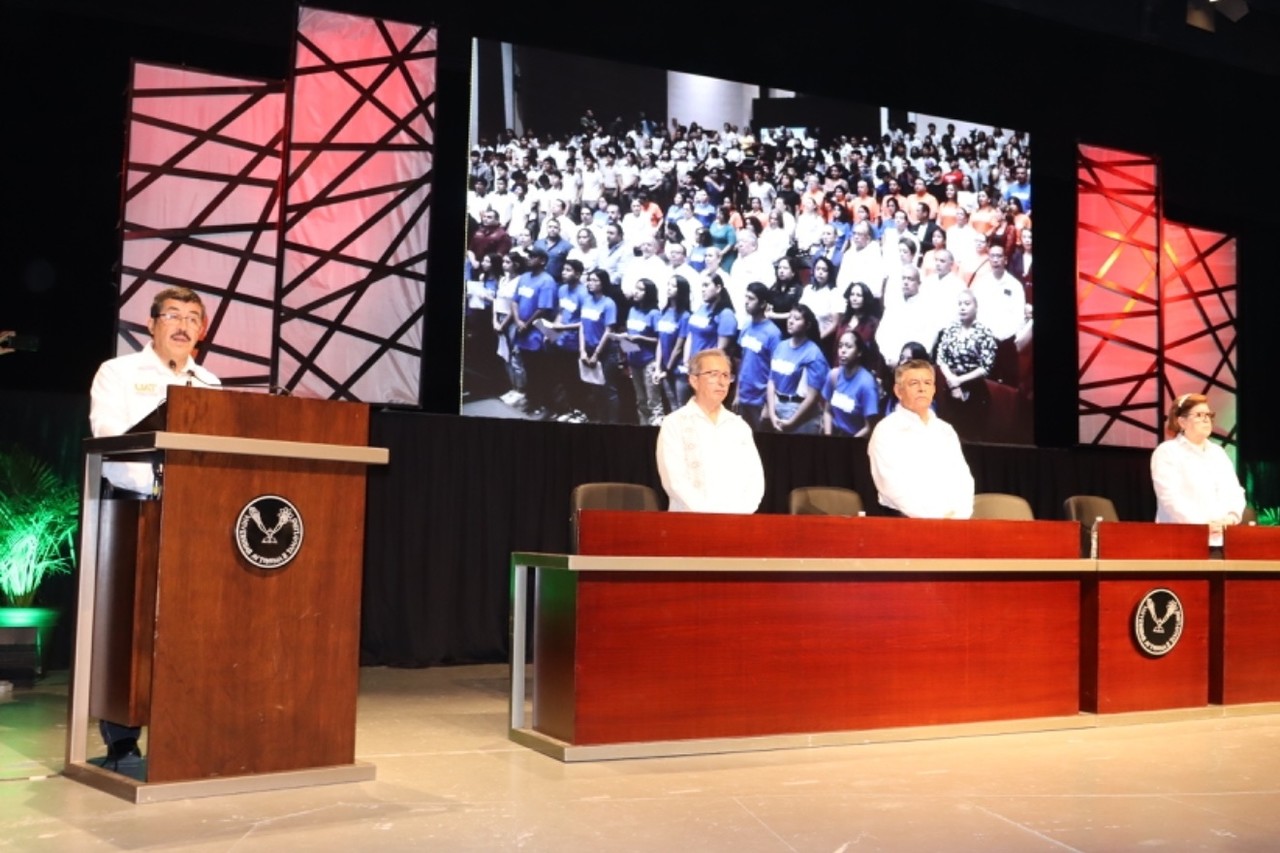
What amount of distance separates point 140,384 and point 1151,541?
4.24 meters

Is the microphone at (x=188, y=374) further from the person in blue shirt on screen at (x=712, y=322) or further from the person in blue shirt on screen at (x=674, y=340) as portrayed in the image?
the person in blue shirt on screen at (x=712, y=322)

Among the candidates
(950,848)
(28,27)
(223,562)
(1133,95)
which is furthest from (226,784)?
(1133,95)

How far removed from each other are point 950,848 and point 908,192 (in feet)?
19.2

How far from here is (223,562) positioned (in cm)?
369

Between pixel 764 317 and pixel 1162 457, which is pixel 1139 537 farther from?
pixel 764 317

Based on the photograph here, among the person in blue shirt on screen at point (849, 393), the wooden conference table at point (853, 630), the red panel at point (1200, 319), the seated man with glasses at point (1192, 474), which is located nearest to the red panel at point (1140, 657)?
the wooden conference table at point (853, 630)

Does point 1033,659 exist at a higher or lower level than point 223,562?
lower

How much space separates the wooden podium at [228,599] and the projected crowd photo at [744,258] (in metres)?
3.43

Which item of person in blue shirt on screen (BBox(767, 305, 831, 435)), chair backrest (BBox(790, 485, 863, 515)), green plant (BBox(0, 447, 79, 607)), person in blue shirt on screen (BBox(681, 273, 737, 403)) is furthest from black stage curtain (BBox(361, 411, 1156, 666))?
chair backrest (BBox(790, 485, 863, 515))

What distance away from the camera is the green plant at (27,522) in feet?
20.1

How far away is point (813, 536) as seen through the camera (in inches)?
196

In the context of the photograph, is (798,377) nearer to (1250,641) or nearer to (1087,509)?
(1087,509)

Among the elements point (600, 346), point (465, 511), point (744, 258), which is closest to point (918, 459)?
point (600, 346)

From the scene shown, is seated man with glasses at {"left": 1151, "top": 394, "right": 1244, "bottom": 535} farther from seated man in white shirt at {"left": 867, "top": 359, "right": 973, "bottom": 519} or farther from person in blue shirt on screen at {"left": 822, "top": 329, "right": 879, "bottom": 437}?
person in blue shirt on screen at {"left": 822, "top": 329, "right": 879, "bottom": 437}
